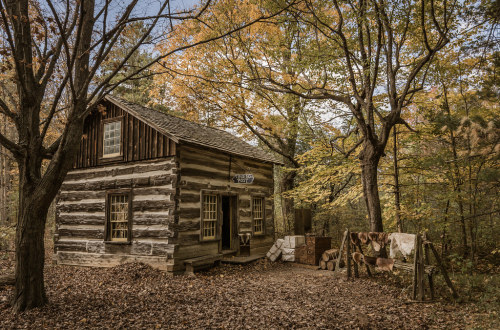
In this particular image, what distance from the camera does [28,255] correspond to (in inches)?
239

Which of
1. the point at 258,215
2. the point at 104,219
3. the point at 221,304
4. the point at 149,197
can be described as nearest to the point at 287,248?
the point at 258,215

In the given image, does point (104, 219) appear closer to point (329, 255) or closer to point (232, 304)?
point (232, 304)

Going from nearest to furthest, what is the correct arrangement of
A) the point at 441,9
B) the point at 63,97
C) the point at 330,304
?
the point at 330,304
the point at 441,9
the point at 63,97

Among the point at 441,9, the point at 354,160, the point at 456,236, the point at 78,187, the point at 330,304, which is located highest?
the point at 441,9

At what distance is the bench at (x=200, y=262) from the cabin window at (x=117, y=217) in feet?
8.68

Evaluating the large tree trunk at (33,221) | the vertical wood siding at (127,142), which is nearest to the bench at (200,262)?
the vertical wood siding at (127,142)

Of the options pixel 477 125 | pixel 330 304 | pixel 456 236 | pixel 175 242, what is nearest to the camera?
pixel 477 125

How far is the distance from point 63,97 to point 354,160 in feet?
Answer: 58.5

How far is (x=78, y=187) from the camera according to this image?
12.5 m

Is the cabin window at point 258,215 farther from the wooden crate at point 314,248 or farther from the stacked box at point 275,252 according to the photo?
the wooden crate at point 314,248

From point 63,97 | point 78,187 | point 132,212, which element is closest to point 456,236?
point 132,212

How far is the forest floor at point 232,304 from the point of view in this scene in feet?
18.6

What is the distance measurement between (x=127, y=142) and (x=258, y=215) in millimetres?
6282

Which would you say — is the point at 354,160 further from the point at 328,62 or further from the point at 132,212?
the point at 132,212
